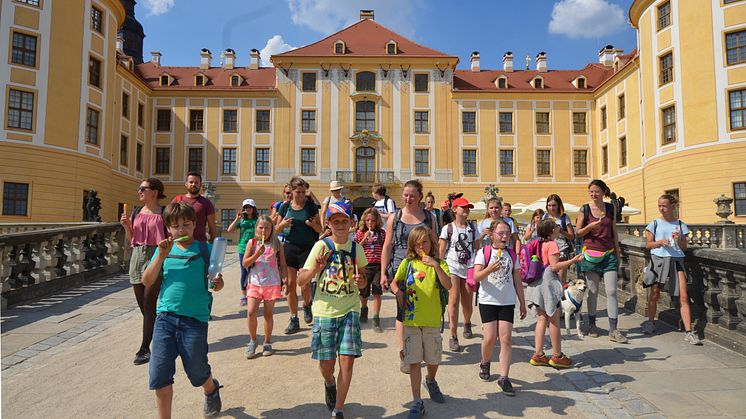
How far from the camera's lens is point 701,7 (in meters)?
19.4

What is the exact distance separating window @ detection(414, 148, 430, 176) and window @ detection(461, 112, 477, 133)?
331cm

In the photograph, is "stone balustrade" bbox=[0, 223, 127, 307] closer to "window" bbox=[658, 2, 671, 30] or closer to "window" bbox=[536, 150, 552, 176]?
"window" bbox=[658, 2, 671, 30]

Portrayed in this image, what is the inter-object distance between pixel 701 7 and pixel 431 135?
16.6 metres

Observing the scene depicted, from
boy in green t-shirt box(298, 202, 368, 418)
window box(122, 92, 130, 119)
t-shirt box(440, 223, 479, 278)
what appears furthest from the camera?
window box(122, 92, 130, 119)

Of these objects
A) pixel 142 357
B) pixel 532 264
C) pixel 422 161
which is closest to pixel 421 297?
pixel 532 264

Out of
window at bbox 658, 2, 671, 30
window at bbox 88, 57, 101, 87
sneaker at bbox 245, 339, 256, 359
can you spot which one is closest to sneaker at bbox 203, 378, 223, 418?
sneaker at bbox 245, 339, 256, 359

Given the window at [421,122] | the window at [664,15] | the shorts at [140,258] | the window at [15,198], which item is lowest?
the shorts at [140,258]

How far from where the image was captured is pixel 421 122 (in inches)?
1247

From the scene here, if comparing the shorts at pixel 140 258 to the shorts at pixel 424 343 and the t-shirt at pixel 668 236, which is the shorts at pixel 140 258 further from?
the t-shirt at pixel 668 236

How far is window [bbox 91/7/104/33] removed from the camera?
73.7ft

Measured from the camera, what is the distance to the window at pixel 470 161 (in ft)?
104

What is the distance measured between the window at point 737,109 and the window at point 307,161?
24.0m

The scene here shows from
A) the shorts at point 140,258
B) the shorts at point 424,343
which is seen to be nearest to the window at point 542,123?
the shorts at point 424,343

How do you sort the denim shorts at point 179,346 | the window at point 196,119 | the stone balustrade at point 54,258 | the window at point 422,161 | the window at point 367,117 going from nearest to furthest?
the denim shorts at point 179,346, the stone balustrade at point 54,258, the window at point 422,161, the window at point 367,117, the window at point 196,119
